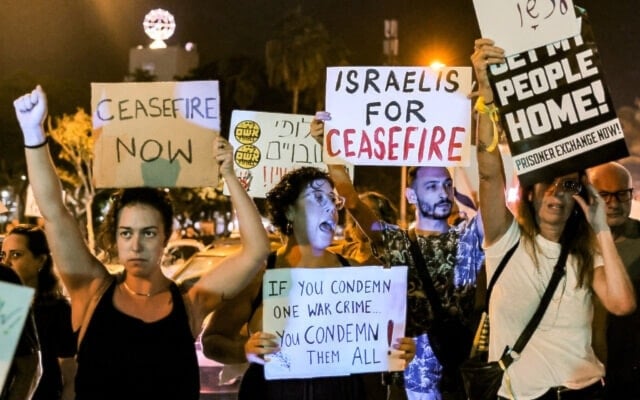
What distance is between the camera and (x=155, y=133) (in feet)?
14.8

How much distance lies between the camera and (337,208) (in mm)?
4625

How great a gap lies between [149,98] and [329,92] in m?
1.17

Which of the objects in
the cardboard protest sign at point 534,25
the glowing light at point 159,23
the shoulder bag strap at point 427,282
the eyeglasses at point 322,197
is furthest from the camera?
the glowing light at point 159,23

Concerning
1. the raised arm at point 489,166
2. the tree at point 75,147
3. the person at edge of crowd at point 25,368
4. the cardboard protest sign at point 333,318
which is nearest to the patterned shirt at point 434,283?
the cardboard protest sign at point 333,318

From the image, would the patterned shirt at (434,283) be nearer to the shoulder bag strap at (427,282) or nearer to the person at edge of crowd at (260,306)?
the shoulder bag strap at (427,282)

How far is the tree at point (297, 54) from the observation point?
4603cm

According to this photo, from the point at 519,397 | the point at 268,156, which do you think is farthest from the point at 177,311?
the point at 268,156

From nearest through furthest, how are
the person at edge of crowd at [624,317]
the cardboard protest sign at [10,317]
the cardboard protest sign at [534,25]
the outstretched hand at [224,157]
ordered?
the cardboard protest sign at [10,317]
the outstretched hand at [224,157]
the cardboard protest sign at [534,25]
the person at edge of crowd at [624,317]

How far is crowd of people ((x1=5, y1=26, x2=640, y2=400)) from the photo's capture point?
3676mm

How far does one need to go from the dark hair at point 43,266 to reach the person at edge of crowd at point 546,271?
242 centimetres

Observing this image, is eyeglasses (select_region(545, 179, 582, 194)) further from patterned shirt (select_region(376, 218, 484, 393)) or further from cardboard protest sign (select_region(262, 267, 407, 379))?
cardboard protest sign (select_region(262, 267, 407, 379))

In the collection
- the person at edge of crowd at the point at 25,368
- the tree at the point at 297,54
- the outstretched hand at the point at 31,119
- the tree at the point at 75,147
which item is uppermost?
the tree at the point at 297,54

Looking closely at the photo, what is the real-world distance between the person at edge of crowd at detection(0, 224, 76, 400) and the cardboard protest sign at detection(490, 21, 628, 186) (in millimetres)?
2462

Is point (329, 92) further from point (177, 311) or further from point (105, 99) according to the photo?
point (177, 311)
